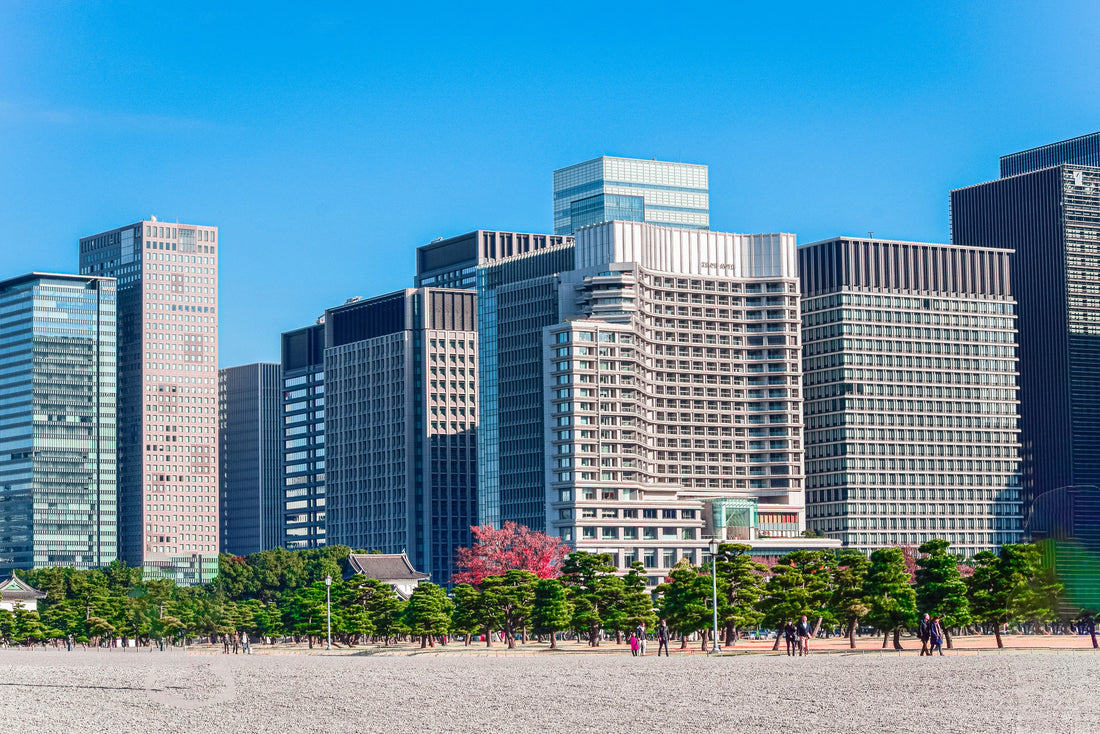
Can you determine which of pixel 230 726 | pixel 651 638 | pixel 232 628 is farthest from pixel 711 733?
pixel 232 628

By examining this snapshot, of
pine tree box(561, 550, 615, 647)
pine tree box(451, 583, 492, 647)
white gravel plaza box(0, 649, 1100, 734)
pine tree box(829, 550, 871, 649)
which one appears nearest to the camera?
white gravel plaza box(0, 649, 1100, 734)

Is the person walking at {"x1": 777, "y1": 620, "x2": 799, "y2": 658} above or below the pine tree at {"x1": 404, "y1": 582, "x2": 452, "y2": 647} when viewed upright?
above

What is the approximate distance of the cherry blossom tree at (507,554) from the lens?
18600 cm

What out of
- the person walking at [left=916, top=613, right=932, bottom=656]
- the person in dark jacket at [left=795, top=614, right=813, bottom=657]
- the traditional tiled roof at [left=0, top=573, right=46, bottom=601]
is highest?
the person walking at [left=916, top=613, right=932, bottom=656]

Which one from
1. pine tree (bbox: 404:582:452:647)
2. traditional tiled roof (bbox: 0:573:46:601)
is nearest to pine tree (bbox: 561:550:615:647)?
pine tree (bbox: 404:582:452:647)

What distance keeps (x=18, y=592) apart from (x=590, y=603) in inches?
3889

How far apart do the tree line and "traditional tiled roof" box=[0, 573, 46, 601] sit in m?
2.29

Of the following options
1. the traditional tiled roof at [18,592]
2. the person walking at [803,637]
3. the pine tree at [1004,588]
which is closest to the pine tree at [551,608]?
the person walking at [803,637]

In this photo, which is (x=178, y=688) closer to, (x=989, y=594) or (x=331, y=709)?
(x=331, y=709)

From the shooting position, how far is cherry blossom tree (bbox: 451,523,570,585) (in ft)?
610

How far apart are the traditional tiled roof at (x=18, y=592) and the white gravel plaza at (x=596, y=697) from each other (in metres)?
106

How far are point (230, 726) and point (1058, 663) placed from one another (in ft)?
131

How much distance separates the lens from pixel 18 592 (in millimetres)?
193375

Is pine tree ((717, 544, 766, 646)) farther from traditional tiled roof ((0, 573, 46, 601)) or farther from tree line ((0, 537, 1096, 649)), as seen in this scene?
traditional tiled roof ((0, 573, 46, 601))
